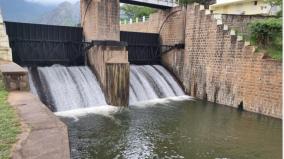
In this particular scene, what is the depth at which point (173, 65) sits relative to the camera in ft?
51.1

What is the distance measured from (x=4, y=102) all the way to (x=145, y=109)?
6.05 m

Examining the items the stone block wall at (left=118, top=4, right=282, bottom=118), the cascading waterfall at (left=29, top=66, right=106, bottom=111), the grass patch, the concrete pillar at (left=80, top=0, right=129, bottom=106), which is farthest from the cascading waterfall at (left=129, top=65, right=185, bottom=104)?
the grass patch

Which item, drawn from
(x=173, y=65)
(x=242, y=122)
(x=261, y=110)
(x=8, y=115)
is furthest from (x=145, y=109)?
(x=8, y=115)

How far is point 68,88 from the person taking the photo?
11.2 m

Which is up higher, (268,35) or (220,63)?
(268,35)

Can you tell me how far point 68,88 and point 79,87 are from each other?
1.48ft

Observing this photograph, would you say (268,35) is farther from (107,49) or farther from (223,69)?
(107,49)

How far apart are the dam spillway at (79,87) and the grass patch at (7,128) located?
5.12 metres

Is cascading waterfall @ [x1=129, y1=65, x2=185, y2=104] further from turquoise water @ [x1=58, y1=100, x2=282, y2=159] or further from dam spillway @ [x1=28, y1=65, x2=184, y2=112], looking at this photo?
turquoise water @ [x1=58, y1=100, x2=282, y2=159]

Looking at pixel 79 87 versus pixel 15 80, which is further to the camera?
pixel 79 87

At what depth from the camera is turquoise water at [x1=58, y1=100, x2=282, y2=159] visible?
22.4 feet

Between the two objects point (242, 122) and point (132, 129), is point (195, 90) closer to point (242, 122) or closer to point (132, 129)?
point (242, 122)

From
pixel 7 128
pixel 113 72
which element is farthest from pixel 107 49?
pixel 7 128

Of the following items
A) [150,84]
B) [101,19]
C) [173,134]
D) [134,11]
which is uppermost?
[134,11]
